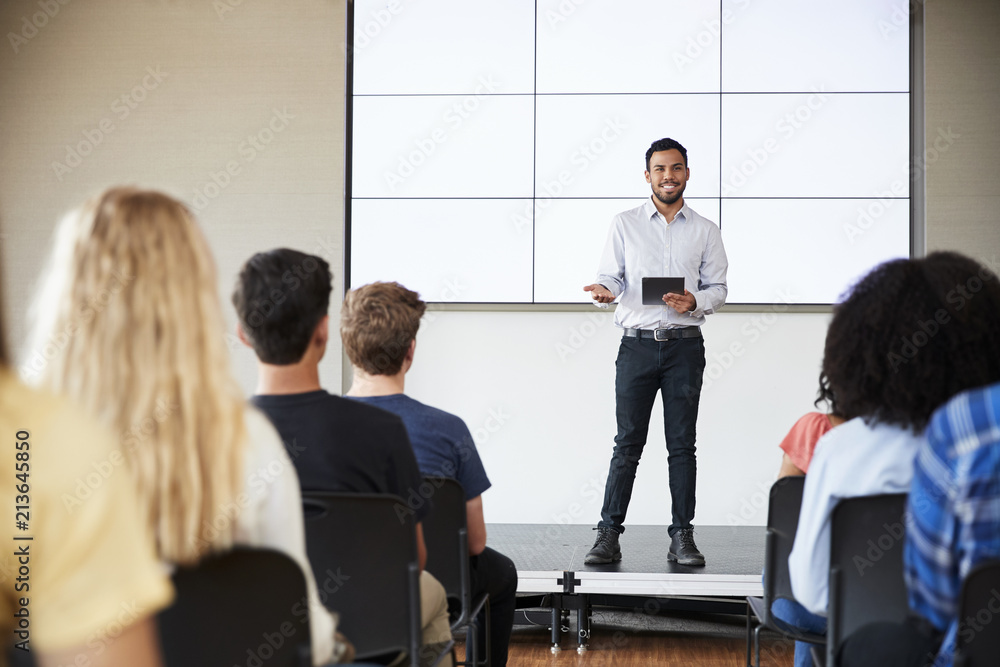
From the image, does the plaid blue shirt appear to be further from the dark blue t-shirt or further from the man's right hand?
the man's right hand

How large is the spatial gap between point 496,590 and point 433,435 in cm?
65

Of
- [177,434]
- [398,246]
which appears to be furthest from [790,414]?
[177,434]

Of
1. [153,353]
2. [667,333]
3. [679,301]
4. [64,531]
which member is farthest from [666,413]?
[64,531]

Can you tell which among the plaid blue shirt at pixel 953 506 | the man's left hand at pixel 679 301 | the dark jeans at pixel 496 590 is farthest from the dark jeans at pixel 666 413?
the plaid blue shirt at pixel 953 506

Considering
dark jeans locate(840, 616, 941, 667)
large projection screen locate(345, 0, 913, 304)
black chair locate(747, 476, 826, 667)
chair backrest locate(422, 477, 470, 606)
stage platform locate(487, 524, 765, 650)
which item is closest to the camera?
dark jeans locate(840, 616, 941, 667)

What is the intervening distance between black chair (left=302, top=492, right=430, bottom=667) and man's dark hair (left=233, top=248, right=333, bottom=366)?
0.29 metres

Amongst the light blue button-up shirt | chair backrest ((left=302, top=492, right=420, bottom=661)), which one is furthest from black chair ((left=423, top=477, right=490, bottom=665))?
the light blue button-up shirt

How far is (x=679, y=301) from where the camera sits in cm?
327

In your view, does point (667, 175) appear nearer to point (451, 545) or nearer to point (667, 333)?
point (667, 333)

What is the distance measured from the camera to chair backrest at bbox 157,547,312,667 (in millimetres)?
1090

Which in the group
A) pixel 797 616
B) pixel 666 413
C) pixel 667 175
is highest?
pixel 667 175

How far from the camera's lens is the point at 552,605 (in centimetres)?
341

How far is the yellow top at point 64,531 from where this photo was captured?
681 mm

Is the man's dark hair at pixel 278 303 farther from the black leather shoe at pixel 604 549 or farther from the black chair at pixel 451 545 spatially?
the black leather shoe at pixel 604 549
